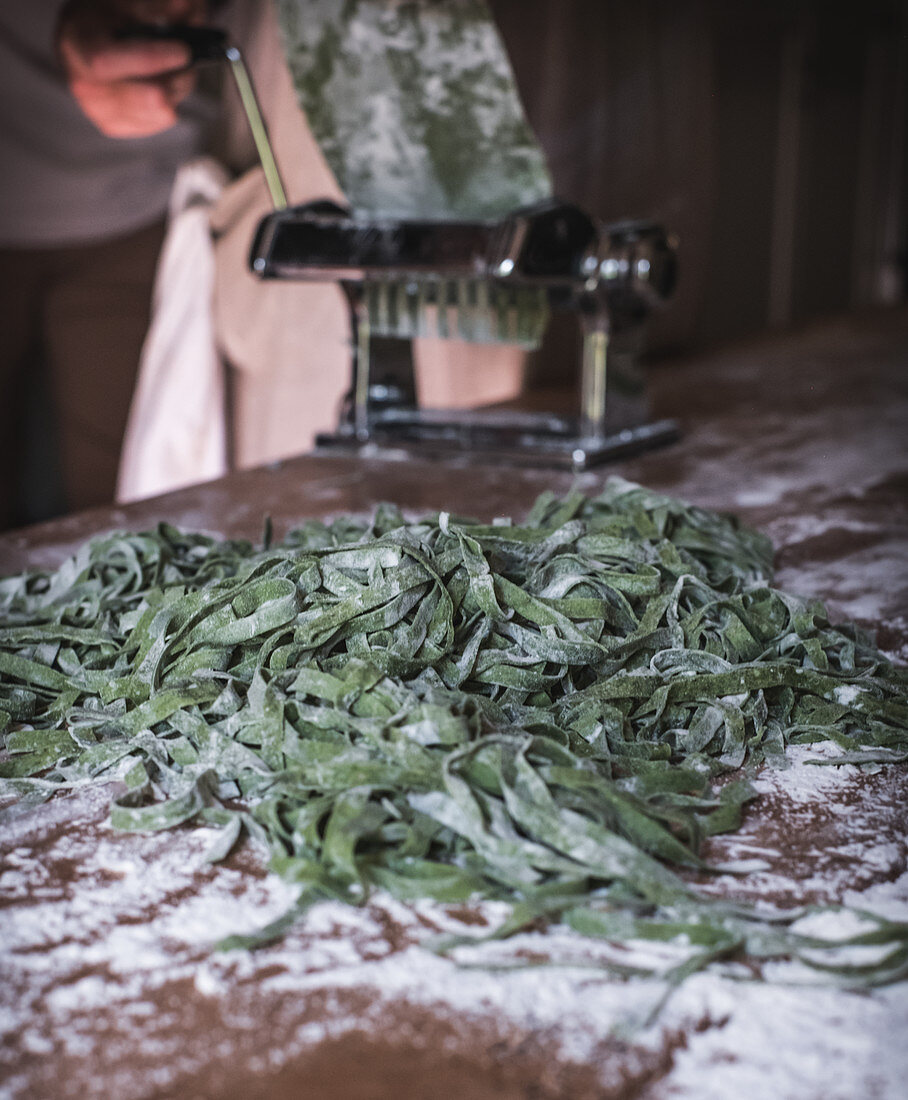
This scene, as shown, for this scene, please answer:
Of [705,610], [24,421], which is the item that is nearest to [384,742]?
[705,610]

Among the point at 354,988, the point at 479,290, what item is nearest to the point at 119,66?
the point at 479,290

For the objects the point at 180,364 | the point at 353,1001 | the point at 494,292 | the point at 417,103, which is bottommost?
the point at 353,1001

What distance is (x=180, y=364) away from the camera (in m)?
3.27

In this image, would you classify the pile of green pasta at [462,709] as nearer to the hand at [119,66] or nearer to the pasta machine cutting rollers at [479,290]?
the pasta machine cutting rollers at [479,290]

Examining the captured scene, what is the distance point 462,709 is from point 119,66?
2.44 meters

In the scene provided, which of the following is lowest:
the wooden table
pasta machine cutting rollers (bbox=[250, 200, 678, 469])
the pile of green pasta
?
the wooden table

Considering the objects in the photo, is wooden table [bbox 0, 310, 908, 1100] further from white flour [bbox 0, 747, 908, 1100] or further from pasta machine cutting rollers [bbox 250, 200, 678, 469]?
pasta machine cutting rollers [bbox 250, 200, 678, 469]

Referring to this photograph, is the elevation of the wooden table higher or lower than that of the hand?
lower

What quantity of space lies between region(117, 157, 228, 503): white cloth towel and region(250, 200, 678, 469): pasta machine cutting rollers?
3.37 ft

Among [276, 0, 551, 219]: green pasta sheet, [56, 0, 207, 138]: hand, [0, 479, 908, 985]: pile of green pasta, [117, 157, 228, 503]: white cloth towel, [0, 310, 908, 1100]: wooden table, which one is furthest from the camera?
[117, 157, 228, 503]: white cloth towel

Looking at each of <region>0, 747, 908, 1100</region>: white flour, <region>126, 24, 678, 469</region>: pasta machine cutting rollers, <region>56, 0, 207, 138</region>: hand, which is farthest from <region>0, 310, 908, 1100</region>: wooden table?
<region>56, 0, 207, 138</region>: hand

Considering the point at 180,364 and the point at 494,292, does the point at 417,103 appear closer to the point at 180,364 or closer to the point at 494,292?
the point at 494,292

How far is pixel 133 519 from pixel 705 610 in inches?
42.4

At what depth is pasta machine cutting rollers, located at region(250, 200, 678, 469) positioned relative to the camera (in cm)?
204
